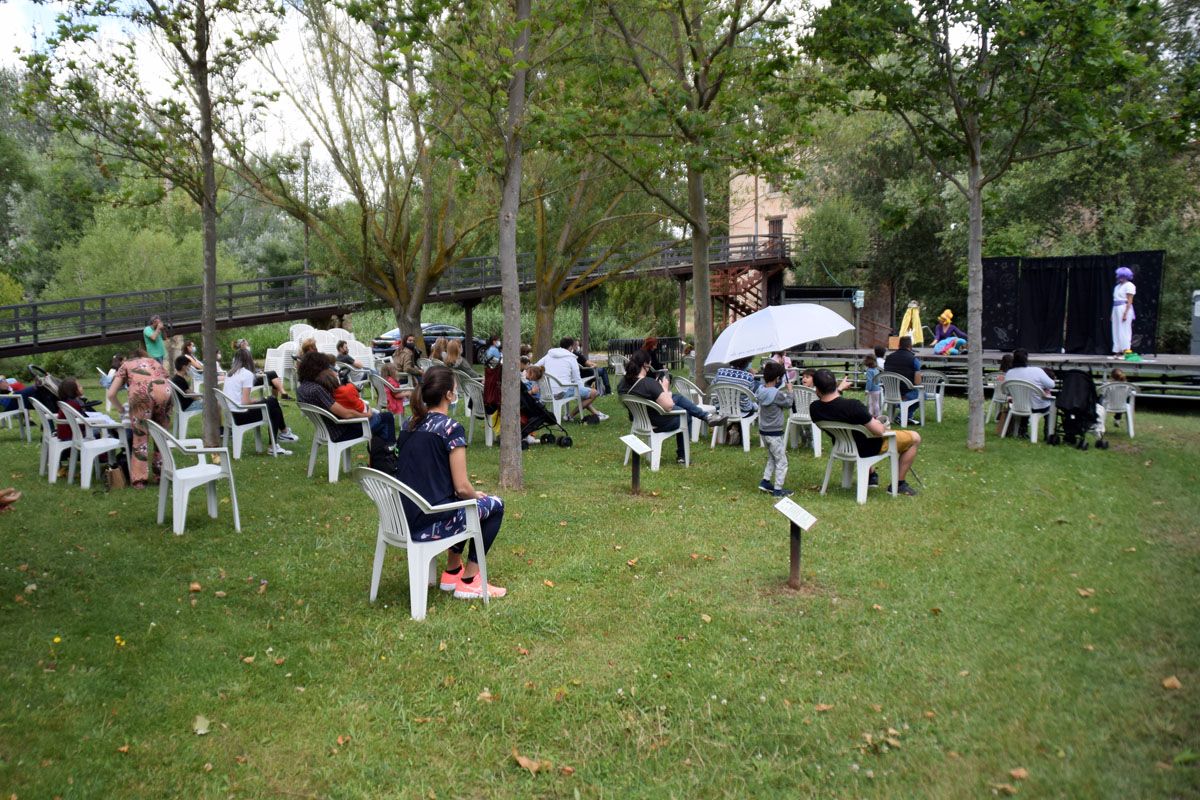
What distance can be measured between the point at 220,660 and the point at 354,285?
18.5 meters

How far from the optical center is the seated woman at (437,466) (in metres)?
5.14

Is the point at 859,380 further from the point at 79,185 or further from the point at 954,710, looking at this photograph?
the point at 954,710

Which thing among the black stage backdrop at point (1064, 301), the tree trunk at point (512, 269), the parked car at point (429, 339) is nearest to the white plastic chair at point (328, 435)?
the tree trunk at point (512, 269)

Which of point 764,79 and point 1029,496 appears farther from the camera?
point 764,79

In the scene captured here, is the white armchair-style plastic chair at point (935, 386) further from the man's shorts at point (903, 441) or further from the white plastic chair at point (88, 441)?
the white plastic chair at point (88, 441)

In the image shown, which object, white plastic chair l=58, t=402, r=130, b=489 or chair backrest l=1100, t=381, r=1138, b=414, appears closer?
white plastic chair l=58, t=402, r=130, b=489

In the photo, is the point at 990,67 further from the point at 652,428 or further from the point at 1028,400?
the point at 652,428

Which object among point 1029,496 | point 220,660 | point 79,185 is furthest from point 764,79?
point 220,660

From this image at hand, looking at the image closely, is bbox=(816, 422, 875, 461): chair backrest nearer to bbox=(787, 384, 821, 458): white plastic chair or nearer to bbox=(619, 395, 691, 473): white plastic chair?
bbox=(619, 395, 691, 473): white plastic chair

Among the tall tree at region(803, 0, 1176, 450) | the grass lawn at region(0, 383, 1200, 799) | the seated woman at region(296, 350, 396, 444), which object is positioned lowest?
the grass lawn at region(0, 383, 1200, 799)

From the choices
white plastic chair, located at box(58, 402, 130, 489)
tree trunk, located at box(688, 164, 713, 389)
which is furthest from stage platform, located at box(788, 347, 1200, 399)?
white plastic chair, located at box(58, 402, 130, 489)

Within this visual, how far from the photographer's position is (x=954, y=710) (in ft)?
13.3

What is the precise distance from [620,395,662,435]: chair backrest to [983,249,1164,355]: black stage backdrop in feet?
41.1

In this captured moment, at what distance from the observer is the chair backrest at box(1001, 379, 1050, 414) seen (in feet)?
38.3
